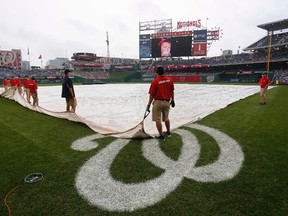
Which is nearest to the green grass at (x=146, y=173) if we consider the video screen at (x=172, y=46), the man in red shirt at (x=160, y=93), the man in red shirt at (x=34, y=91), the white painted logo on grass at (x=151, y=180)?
the white painted logo on grass at (x=151, y=180)

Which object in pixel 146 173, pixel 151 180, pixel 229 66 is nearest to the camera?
pixel 151 180

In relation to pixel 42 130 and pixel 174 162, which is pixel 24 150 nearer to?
pixel 42 130

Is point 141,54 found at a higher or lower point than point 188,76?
higher

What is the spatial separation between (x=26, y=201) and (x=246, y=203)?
3030 millimetres

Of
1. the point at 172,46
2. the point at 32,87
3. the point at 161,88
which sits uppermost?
the point at 172,46

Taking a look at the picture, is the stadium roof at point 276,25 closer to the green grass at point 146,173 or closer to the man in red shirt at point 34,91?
the green grass at point 146,173

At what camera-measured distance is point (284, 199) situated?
2.65m

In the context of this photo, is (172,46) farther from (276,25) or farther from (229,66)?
(276,25)

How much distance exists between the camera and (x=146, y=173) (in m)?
3.44

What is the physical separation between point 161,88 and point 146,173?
2234 mm

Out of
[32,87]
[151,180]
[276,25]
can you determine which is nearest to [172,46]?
[276,25]

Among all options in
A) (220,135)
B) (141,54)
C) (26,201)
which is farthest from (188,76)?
(26,201)

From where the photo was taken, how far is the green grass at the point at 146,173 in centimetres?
255

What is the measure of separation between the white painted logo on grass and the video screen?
57937 mm
